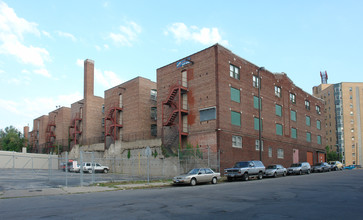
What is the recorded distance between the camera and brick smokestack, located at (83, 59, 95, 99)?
58.9 meters

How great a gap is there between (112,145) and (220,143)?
1937 centimetres

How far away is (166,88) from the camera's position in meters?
40.0

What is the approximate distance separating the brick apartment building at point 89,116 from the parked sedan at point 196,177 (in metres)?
36.5

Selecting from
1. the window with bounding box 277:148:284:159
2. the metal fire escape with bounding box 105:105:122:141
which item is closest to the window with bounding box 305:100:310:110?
the window with bounding box 277:148:284:159

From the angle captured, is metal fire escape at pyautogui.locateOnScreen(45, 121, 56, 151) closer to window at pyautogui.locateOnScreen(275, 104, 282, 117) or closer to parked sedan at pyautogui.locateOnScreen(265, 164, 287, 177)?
window at pyautogui.locateOnScreen(275, 104, 282, 117)

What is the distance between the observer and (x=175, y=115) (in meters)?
37.3

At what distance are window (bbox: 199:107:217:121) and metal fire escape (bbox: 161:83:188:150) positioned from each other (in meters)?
2.18

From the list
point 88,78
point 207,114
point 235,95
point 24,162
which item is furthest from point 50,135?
point 235,95

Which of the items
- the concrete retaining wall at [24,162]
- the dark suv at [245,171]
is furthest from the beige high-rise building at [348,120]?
the dark suv at [245,171]

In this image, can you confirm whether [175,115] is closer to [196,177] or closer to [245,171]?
[245,171]

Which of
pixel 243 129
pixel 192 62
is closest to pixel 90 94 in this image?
pixel 192 62

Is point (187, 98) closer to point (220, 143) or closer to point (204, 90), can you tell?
point (204, 90)

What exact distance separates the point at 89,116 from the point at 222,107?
106 ft

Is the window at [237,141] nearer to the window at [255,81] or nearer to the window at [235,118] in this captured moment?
the window at [235,118]
